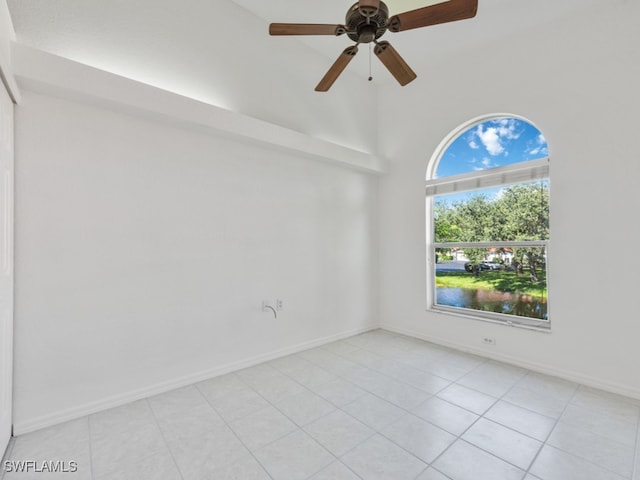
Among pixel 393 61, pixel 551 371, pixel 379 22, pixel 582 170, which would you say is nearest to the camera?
pixel 379 22

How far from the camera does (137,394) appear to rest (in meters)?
2.38

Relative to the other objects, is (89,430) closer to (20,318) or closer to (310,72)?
(20,318)

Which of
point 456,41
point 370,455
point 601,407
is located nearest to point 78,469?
point 370,455

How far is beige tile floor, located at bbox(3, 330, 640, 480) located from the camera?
166 cm

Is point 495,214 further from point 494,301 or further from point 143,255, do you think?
point 143,255

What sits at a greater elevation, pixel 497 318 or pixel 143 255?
pixel 143 255

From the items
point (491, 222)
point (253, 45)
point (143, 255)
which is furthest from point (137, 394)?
point (491, 222)

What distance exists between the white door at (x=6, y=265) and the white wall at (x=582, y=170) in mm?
3891

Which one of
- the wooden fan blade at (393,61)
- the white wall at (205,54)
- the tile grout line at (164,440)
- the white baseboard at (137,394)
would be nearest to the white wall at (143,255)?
the white baseboard at (137,394)

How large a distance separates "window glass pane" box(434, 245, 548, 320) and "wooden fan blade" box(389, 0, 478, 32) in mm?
2337

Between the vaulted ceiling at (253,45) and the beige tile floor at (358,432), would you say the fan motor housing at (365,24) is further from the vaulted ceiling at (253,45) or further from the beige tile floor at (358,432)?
the beige tile floor at (358,432)

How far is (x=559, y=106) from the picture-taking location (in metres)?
2.86

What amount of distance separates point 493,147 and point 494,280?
1.51 metres

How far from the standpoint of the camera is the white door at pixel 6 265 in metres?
1.73
